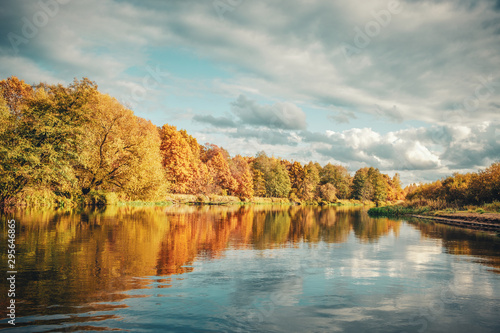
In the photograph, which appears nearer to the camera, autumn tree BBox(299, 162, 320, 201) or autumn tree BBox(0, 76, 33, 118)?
autumn tree BBox(0, 76, 33, 118)

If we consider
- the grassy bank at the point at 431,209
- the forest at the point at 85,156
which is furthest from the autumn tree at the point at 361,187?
the grassy bank at the point at 431,209

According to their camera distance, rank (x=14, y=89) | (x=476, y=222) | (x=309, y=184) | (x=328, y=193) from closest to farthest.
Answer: (x=476, y=222) → (x=14, y=89) → (x=328, y=193) → (x=309, y=184)

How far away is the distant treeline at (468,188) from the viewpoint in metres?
39.0

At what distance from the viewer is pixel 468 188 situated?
141 ft

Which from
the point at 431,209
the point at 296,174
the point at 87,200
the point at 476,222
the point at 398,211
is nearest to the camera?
the point at 476,222

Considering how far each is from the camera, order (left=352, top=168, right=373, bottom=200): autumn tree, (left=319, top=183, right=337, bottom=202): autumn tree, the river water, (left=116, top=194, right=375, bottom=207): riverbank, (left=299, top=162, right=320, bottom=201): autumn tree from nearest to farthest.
Answer: 1. the river water
2. (left=116, top=194, right=375, bottom=207): riverbank
3. (left=319, top=183, right=337, bottom=202): autumn tree
4. (left=299, top=162, right=320, bottom=201): autumn tree
5. (left=352, top=168, right=373, bottom=200): autumn tree

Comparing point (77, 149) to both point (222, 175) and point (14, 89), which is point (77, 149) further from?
point (222, 175)

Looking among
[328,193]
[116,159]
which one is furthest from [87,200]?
[328,193]

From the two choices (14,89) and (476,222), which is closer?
(476,222)

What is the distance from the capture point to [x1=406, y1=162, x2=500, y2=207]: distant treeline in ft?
128

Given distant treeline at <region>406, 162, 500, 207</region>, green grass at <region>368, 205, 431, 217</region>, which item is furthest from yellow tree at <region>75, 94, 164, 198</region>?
distant treeline at <region>406, 162, 500, 207</region>

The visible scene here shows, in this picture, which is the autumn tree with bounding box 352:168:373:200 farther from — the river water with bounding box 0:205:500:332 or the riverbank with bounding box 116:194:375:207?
the river water with bounding box 0:205:500:332

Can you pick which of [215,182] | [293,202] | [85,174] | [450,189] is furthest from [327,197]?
[85,174]

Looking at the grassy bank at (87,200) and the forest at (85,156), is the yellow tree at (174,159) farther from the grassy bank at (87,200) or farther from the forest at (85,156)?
the grassy bank at (87,200)
